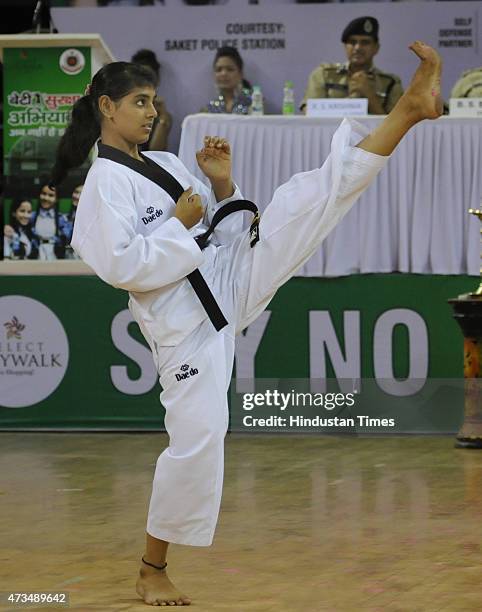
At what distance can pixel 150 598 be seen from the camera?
343 cm

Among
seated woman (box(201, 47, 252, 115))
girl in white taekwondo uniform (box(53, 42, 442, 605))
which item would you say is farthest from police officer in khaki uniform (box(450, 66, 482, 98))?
girl in white taekwondo uniform (box(53, 42, 442, 605))

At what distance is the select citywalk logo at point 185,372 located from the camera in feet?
11.2

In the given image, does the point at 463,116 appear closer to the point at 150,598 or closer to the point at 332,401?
the point at 332,401

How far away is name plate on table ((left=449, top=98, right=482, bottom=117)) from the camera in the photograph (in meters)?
7.62

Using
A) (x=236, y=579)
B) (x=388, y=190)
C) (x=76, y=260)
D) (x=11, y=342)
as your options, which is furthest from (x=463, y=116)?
(x=236, y=579)

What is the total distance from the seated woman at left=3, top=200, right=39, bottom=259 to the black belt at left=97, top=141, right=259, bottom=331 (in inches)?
169

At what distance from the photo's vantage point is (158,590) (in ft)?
11.3

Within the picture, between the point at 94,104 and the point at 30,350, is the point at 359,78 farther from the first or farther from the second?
the point at 94,104

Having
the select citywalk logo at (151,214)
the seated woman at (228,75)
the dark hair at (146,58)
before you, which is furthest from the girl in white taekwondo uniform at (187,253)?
the dark hair at (146,58)

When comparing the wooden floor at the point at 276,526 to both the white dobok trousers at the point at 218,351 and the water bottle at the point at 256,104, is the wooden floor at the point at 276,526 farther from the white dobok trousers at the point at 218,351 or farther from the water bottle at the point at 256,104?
the water bottle at the point at 256,104

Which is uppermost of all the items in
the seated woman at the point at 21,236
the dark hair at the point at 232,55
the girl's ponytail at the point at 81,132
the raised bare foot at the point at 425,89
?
the dark hair at the point at 232,55

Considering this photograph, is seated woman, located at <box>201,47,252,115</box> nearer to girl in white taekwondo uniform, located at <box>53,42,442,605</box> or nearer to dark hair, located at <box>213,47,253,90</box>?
dark hair, located at <box>213,47,253,90</box>

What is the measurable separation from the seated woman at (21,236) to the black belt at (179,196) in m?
4.29

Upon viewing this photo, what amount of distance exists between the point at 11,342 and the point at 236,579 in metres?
4.19
